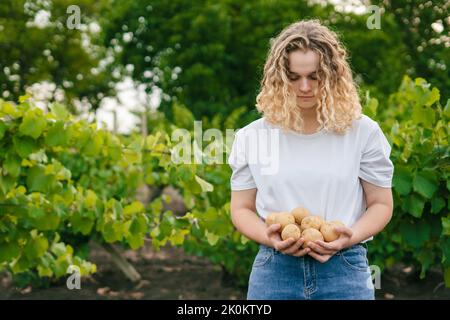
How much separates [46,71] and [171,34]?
7.54 metres

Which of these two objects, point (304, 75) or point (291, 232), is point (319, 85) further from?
point (291, 232)

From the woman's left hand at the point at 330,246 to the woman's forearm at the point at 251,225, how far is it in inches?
5.8

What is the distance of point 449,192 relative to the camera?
3.58 metres

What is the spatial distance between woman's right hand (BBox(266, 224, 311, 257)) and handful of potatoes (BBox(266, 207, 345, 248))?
0.05 ft

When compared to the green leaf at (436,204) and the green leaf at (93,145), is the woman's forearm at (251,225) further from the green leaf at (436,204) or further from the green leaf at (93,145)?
the green leaf at (93,145)

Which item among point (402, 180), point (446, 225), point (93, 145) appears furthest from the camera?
point (93, 145)

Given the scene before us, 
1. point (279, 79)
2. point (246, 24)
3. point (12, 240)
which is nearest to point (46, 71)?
point (246, 24)

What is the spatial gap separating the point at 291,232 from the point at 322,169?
226 millimetres

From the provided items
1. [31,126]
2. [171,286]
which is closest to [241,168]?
[31,126]

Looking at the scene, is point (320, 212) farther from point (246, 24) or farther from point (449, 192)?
point (246, 24)

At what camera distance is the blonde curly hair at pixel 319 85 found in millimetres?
2270

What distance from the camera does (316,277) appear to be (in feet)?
7.27

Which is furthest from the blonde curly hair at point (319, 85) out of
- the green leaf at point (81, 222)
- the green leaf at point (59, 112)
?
the green leaf at point (81, 222)
